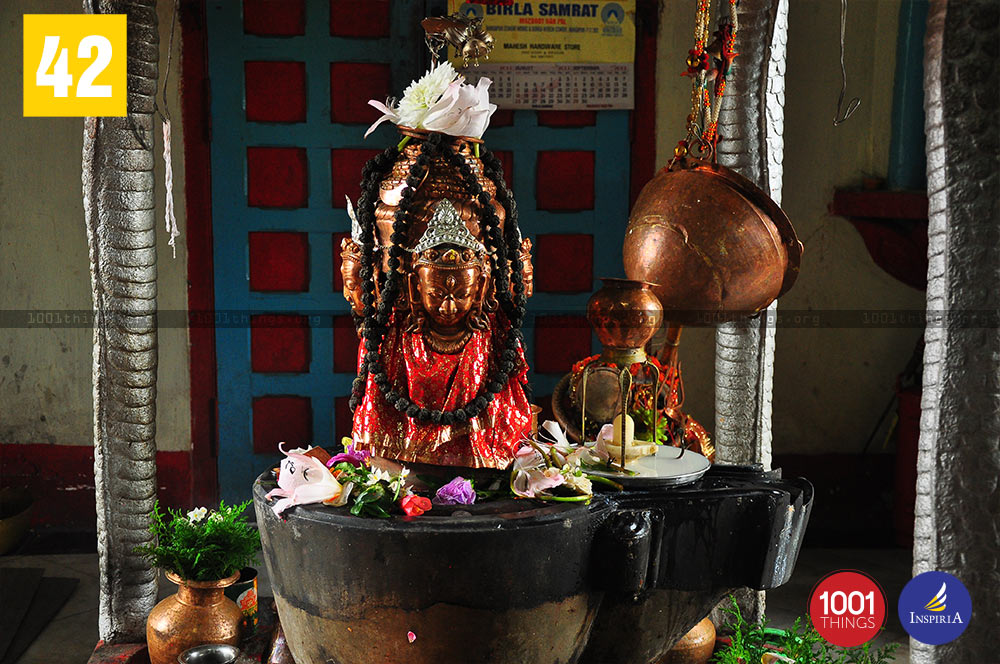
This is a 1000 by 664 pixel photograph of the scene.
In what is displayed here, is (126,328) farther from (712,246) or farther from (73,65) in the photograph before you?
(712,246)

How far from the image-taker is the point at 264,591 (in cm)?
407

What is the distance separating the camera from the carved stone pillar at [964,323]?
231cm

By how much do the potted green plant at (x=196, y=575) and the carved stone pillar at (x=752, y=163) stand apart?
5.97 feet

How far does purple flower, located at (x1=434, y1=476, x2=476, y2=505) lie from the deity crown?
0.66m

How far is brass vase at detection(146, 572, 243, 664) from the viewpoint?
3.02 metres

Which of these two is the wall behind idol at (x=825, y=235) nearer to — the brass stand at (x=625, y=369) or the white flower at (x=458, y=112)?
the brass stand at (x=625, y=369)

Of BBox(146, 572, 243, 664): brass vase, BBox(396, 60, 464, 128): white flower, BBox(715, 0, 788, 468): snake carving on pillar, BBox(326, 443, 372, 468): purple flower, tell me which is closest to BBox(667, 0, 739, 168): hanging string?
BBox(715, 0, 788, 468): snake carving on pillar

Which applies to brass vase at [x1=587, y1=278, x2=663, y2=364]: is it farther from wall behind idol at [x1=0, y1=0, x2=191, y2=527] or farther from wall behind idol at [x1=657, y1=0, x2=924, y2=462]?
wall behind idol at [x1=0, y1=0, x2=191, y2=527]

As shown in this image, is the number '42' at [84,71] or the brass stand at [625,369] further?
the brass stand at [625,369]

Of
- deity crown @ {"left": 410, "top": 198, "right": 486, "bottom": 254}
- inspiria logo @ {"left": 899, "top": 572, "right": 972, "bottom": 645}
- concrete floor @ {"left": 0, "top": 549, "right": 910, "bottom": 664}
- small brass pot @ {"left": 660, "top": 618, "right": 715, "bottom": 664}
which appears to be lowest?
concrete floor @ {"left": 0, "top": 549, "right": 910, "bottom": 664}

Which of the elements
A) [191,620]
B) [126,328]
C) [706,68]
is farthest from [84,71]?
[706,68]

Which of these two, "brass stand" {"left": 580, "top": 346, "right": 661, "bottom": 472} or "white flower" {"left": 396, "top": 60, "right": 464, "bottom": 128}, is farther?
"brass stand" {"left": 580, "top": 346, "right": 661, "bottom": 472}

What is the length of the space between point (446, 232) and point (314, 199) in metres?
1.74

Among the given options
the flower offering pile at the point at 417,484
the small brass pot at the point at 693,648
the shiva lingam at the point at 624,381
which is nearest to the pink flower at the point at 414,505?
the flower offering pile at the point at 417,484
